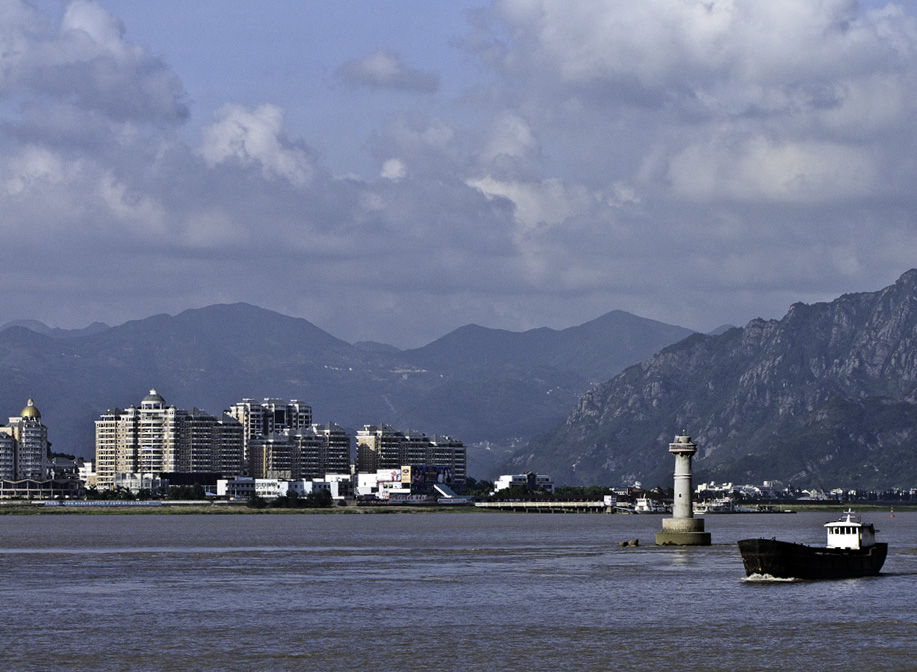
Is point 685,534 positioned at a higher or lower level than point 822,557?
lower

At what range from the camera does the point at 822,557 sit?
111 m

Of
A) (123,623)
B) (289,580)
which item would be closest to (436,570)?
(289,580)

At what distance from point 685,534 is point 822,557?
51.9 m

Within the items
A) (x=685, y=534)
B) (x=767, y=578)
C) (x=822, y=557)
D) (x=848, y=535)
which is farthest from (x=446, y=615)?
(x=685, y=534)

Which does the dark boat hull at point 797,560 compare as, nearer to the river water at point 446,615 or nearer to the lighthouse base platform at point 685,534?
the river water at point 446,615

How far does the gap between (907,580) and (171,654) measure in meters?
61.5

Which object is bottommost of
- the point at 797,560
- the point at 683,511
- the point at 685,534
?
the point at 685,534

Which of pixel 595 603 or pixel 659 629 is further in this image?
pixel 595 603

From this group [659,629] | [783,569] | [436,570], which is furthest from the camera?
[436,570]

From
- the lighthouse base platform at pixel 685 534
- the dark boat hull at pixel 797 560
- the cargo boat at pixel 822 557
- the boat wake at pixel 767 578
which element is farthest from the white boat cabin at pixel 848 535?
Answer: the lighthouse base platform at pixel 685 534

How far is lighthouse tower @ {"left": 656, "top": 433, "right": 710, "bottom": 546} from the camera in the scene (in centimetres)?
15975

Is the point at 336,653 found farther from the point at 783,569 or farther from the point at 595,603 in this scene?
the point at 783,569

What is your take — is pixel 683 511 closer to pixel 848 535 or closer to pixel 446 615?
pixel 848 535

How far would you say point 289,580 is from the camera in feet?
375
